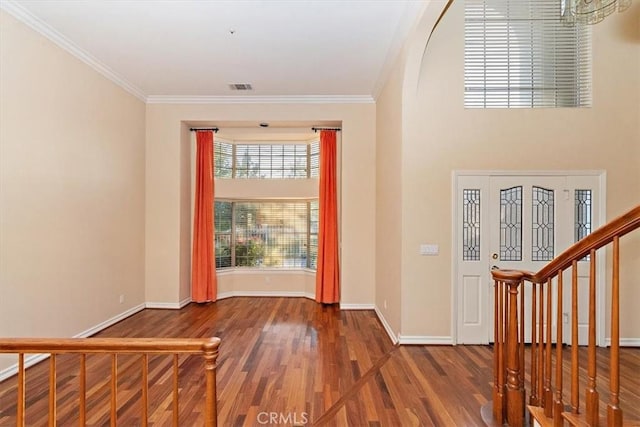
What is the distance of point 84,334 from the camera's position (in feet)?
13.3

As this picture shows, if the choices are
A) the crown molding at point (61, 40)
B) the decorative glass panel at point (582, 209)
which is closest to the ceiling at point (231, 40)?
the crown molding at point (61, 40)

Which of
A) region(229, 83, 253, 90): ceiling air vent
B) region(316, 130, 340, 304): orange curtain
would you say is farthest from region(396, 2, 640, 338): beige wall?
region(229, 83, 253, 90): ceiling air vent

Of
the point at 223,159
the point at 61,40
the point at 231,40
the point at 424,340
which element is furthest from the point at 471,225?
the point at 61,40

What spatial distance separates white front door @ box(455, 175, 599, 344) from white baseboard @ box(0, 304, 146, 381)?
425cm

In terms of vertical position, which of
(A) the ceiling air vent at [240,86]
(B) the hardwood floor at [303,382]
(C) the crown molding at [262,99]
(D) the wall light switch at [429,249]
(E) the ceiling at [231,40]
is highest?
(E) the ceiling at [231,40]

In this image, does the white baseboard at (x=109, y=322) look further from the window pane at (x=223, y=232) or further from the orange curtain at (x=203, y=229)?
the window pane at (x=223, y=232)

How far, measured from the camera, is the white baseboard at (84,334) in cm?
304

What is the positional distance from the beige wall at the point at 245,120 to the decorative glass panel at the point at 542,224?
225cm

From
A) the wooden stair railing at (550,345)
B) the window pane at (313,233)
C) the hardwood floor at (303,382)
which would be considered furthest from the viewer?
the window pane at (313,233)

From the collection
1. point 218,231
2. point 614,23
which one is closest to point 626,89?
point 614,23

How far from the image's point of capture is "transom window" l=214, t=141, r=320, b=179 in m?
6.42

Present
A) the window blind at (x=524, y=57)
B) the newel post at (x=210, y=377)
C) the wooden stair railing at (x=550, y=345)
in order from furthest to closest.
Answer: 1. the window blind at (x=524, y=57)
2. the newel post at (x=210, y=377)
3. the wooden stair railing at (x=550, y=345)

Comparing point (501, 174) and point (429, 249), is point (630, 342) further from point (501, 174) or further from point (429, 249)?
point (429, 249)

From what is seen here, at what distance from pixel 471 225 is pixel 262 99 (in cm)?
371
